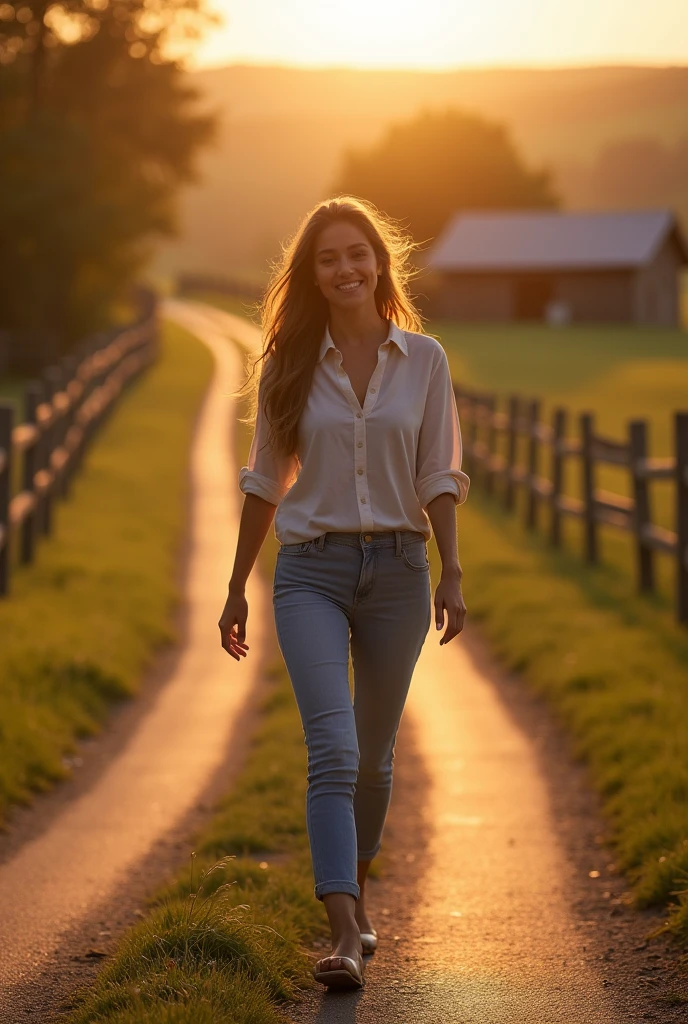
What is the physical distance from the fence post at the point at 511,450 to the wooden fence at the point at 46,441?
5.29m

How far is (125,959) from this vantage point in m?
3.89

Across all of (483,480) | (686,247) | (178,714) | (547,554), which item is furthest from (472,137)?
(178,714)

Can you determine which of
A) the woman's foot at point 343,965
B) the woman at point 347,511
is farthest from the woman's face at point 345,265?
the woman's foot at point 343,965

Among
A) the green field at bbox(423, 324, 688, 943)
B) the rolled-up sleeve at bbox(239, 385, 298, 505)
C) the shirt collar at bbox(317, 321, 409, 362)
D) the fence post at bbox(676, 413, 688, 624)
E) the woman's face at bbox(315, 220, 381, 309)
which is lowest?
the green field at bbox(423, 324, 688, 943)

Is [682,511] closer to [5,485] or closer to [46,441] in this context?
[5,485]

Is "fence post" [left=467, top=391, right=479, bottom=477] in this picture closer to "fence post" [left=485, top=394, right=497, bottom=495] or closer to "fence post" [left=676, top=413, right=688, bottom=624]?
"fence post" [left=485, top=394, right=497, bottom=495]

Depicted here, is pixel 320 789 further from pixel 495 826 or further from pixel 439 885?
pixel 495 826

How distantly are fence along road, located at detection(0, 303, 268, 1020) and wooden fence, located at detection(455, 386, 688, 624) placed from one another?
122 inches

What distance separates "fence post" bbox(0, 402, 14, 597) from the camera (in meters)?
9.77

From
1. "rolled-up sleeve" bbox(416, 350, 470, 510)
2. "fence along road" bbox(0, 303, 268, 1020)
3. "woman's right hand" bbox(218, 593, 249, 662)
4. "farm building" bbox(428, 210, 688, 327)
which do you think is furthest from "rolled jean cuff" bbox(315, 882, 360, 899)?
"farm building" bbox(428, 210, 688, 327)

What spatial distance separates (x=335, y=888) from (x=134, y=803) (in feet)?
9.06

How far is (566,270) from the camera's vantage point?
58719 mm

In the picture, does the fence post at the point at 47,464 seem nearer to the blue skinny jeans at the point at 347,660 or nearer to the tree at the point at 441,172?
the blue skinny jeans at the point at 347,660

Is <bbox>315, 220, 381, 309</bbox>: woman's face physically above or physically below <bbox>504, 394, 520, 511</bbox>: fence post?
above
